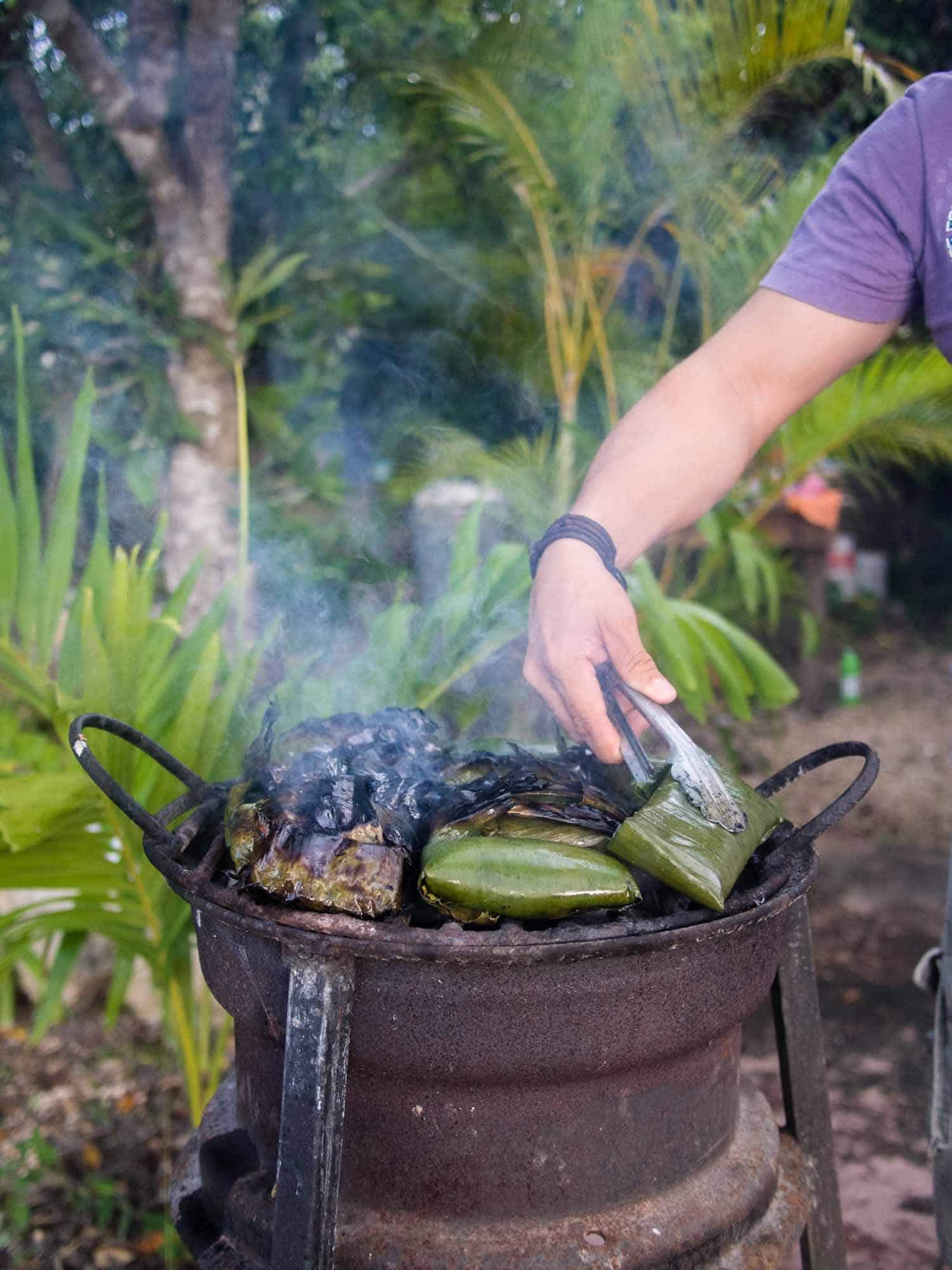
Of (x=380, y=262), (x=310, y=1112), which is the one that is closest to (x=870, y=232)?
(x=310, y=1112)

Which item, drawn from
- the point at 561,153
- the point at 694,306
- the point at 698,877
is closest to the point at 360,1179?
the point at 698,877

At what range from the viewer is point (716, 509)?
4.36 m

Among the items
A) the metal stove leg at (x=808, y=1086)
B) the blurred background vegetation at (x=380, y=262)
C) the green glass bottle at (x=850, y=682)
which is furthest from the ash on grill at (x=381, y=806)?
the green glass bottle at (x=850, y=682)

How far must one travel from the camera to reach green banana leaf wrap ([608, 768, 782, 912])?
138cm

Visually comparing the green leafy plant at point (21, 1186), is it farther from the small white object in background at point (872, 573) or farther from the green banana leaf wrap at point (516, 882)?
the small white object in background at point (872, 573)

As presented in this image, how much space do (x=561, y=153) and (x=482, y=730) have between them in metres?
3.16

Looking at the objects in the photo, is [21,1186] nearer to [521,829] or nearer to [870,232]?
[521,829]

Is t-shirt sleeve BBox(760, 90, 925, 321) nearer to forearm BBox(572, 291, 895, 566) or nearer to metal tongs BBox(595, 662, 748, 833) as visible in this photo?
forearm BBox(572, 291, 895, 566)

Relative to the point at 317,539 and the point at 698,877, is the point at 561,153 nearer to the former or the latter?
the point at 317,539

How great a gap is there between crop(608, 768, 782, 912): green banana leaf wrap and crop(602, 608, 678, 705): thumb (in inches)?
6.0

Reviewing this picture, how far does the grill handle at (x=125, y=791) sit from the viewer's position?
1.52m

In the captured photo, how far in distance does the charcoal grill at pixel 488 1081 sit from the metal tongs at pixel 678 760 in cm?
13

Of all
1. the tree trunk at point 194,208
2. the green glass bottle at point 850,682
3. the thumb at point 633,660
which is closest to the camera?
the thumb at point 633,660

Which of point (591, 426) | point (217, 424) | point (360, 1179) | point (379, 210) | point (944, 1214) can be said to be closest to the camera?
point (360, 1179)
